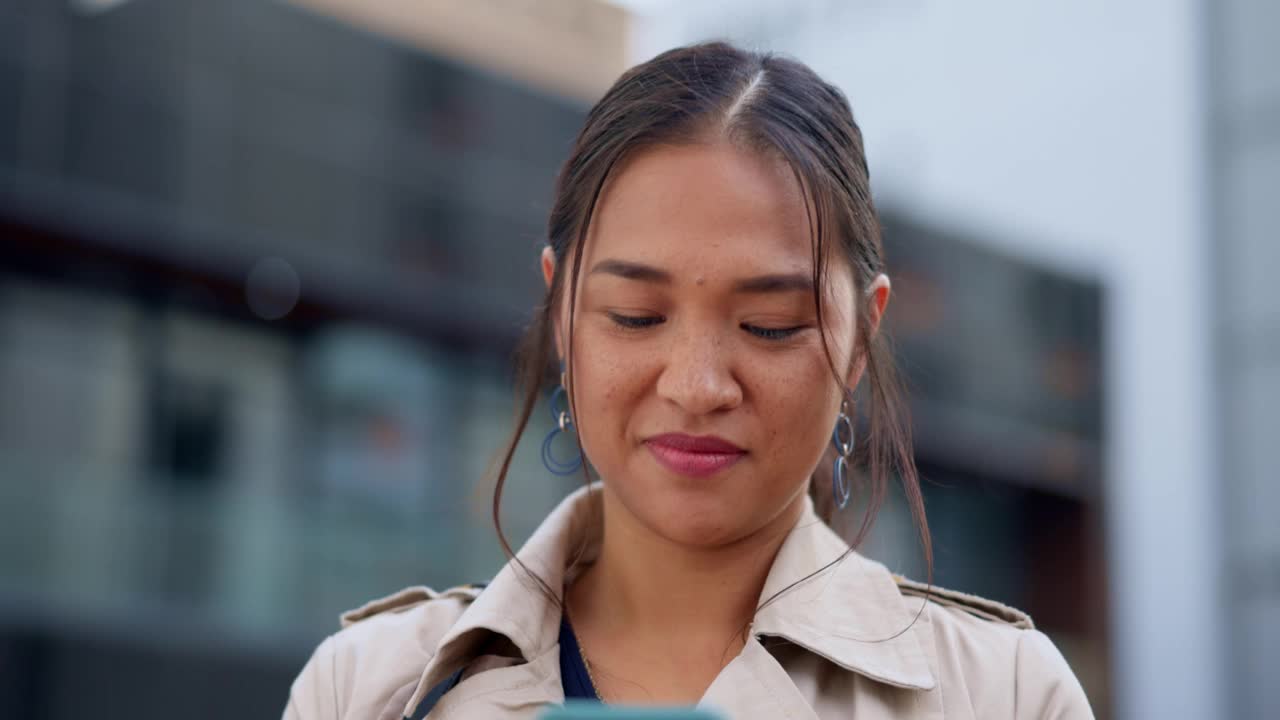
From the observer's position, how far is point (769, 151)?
1.84 m

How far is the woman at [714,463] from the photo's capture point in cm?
178

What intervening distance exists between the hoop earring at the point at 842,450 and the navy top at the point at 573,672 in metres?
0.40

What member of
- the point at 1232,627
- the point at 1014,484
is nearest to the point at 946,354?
the point at 1014,484

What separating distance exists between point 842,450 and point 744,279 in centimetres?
34

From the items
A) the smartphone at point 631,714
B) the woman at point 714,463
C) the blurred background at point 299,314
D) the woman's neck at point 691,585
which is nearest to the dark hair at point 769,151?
the woman at point 714,463

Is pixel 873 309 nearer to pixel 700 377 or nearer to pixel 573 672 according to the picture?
pixel 700 377

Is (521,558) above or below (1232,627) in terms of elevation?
above

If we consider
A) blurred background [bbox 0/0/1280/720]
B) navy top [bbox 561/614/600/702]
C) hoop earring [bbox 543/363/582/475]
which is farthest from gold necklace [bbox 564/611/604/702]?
blurred background [bbox 0/0/1280/720]

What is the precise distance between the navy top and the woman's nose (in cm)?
40

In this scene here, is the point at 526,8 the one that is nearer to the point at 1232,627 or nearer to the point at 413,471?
A: the point at 413,471

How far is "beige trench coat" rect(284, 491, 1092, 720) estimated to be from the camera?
1821 millimetres

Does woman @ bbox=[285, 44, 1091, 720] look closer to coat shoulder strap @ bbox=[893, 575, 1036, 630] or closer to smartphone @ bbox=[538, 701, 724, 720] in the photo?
coat shoulder strap @ bbox=[893, 575, 1036, 630]

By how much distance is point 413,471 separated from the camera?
11.3 m

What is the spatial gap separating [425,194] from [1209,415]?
7.27m
